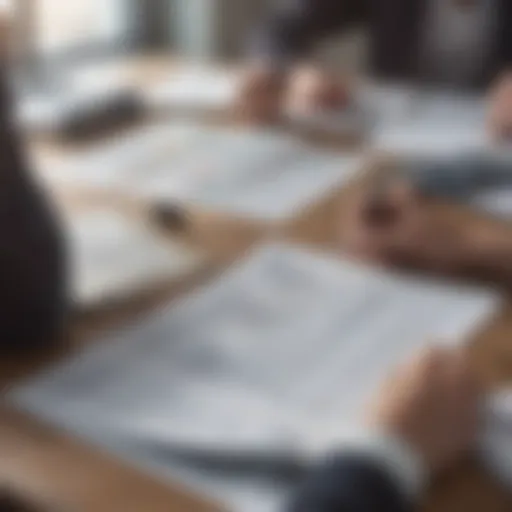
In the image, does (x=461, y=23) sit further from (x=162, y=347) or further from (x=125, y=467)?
(x=125, y=467)

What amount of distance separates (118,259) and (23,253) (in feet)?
0.63

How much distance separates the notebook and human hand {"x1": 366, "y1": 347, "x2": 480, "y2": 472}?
4 cm

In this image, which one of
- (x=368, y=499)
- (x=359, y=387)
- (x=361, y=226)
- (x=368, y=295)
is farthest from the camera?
(x=361, y=226)

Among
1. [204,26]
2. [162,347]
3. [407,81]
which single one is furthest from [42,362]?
[204,26]

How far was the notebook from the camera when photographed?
73 centimetres

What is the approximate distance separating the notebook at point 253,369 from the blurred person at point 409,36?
0.68 metres

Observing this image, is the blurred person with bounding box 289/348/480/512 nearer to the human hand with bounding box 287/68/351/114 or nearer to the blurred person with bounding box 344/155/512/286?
the blurred person with bounding box 344/155/512/286

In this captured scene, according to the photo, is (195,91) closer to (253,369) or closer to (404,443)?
(253,369)

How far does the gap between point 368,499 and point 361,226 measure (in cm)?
45

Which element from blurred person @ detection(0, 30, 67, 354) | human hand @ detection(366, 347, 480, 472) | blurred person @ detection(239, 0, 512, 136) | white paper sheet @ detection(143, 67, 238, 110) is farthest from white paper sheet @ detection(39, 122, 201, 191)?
human hand @ detection(366, 347, 480, 472)

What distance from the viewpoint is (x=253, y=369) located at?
2.79ft

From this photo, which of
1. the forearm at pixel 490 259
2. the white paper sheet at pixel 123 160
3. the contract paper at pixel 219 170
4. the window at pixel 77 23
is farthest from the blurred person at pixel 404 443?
the window at pixel 77 23

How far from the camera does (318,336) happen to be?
2.96ft

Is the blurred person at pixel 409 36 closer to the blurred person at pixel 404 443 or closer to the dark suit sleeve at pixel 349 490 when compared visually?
the blurred person at pixel 404 443
